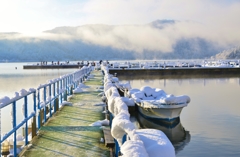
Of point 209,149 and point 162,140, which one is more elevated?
point 162,140

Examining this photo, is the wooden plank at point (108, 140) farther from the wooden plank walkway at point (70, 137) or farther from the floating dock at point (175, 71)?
the floating dock at point (175, 71)

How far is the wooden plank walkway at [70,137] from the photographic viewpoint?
22.3 ft

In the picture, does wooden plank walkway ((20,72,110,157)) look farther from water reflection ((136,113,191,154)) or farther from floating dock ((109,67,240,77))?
floating dock ((109,67,240,77))

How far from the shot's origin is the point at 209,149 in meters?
13.7

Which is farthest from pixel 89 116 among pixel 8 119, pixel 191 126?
pixel 8 119

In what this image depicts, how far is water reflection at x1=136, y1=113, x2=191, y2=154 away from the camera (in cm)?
1507

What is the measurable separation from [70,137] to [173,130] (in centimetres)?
986

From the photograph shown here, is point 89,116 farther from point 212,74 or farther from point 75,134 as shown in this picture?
point 212,74

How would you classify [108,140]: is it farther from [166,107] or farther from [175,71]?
[175,71]

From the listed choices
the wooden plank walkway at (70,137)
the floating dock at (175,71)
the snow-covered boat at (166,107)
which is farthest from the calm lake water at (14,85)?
the floating dock at (175,71)

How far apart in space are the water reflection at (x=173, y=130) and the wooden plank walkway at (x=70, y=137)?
15.9ft

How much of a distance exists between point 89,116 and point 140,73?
46445 mm

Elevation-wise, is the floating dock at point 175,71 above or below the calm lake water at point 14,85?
above

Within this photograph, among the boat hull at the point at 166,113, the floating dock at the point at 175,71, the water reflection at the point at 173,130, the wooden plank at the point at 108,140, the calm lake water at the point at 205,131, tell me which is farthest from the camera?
the floating dock at the point at 175,71
